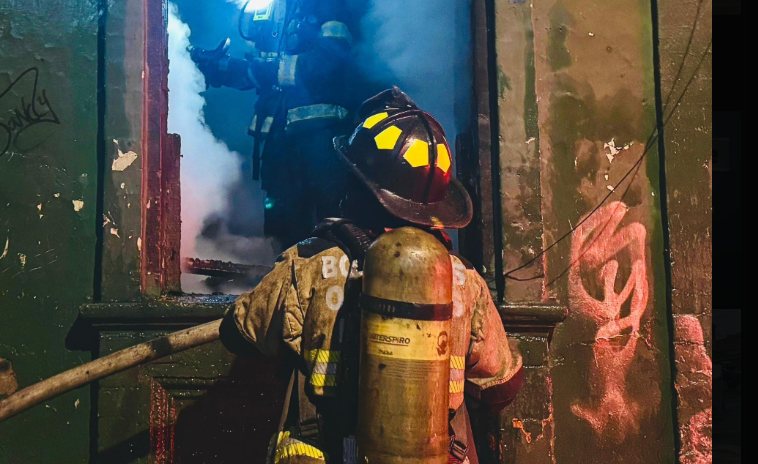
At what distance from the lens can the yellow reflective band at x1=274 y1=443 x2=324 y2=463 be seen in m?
2.09

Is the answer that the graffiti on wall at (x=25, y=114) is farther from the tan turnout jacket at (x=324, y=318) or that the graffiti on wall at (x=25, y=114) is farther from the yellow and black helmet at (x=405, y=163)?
the yellow and black helmet at (x=405, y=163)

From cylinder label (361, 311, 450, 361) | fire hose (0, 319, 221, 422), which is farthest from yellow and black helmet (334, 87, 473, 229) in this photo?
fire hose (0, 319, 221, 422)

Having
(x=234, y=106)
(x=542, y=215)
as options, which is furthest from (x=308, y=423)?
(x=234, y=106)

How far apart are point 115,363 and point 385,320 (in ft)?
4.53

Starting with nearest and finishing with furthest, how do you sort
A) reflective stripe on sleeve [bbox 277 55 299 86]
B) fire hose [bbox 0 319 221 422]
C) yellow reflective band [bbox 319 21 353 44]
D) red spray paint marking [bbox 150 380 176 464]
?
fire hose [bbox 0 319 221 422], red spray paint marking [bbox 150 380 176 464], yellow reflective band [bbox 319 21 353 44], reflective stripe on sleeve [bbox 277 55 299 86]

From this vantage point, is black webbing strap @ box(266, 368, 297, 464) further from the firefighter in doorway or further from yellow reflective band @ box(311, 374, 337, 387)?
the firefighter in doorway

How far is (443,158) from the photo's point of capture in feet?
7.39

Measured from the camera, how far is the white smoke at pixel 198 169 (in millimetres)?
5836

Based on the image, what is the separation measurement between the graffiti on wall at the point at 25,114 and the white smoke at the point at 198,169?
217 cm

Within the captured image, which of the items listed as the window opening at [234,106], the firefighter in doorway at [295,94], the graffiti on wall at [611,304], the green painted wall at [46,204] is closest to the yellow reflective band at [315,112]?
the firefighter in doorway at [295,94]

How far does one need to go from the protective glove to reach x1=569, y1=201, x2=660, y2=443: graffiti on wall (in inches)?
138

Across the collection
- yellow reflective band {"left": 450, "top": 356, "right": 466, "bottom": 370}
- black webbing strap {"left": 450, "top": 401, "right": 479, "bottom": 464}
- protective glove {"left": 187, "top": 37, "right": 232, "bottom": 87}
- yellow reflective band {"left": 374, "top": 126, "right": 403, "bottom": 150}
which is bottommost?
black webbing strap {"left": 450, "top": 401, "right": 479, "bottom": 464}

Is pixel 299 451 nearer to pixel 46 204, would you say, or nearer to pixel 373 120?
pixel 373 120
